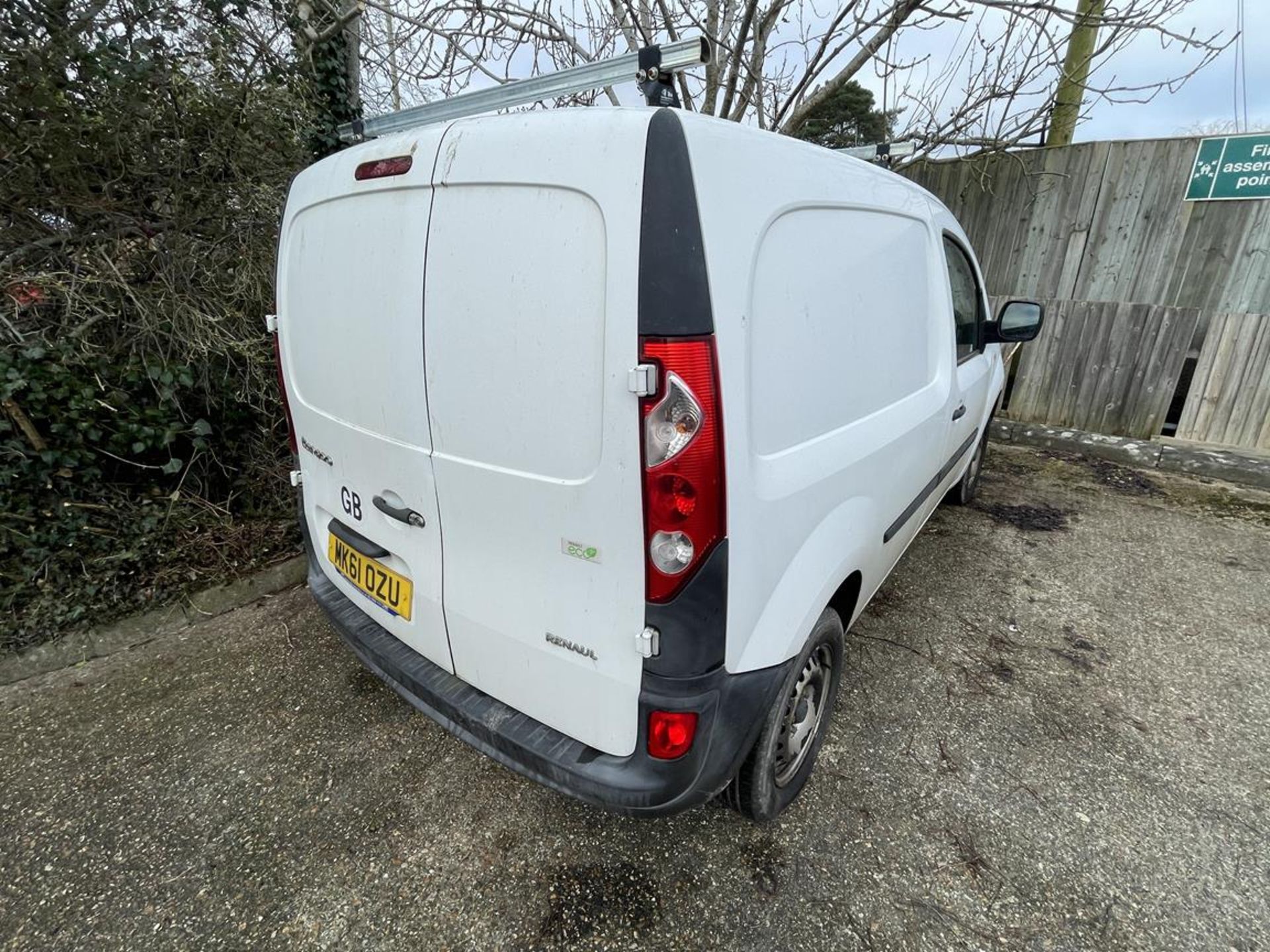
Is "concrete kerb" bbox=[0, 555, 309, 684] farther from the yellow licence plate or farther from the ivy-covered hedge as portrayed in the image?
the yellow licence plate

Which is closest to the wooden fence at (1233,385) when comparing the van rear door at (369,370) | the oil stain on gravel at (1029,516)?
the oil stain on gravel at (1029,516)

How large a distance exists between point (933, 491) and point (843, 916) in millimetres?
1891

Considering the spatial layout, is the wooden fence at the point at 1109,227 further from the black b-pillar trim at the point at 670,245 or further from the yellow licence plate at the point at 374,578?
the yellow licence plate at the point at 374,578

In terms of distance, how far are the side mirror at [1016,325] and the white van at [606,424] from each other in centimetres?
172

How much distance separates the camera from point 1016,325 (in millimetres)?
3209

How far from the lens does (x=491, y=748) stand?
5.09 ft

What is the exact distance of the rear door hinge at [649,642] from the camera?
126cm

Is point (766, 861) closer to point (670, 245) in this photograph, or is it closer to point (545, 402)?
point (545, 402)

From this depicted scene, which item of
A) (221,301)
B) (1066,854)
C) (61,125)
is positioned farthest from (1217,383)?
(61,125)

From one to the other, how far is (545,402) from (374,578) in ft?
3.23

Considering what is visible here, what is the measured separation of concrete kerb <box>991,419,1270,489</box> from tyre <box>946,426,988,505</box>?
1.71m

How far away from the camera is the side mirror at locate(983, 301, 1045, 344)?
316 cm

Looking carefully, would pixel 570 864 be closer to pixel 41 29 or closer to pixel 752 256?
pixel 752 256

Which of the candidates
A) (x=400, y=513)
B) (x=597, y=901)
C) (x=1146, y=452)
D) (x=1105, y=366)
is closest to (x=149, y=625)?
(x=400, y=513)
